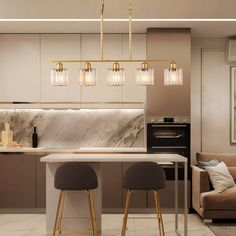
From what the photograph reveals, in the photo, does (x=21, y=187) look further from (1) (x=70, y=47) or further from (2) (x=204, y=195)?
(2) (x=204, y=195)

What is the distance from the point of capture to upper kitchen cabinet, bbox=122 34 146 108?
6414 millimetres

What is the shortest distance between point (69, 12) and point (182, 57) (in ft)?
5.93

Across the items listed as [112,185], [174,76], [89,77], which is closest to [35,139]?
[112,185]

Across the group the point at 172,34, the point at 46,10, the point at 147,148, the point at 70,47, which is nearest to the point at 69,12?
the point at 46,10

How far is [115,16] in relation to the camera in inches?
218

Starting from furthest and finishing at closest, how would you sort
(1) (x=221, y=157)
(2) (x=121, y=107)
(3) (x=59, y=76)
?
(2) (x=121, y=107)
(1) (x=221, y=157)
(3) (x=59, y=76)

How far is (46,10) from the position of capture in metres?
5.27

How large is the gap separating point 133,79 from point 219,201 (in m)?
2.21

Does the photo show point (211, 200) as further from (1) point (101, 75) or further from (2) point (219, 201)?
(1) point (101, 75)

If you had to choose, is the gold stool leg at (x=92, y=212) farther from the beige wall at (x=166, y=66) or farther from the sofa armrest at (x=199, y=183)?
the beige wall at (x=166, y=66)

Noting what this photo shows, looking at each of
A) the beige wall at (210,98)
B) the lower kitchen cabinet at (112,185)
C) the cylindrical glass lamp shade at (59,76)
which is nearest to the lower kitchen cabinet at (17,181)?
the lower kitchen cabinet at (112,185)

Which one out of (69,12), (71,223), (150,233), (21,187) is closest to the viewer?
(71,223)

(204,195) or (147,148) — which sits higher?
(147,148)

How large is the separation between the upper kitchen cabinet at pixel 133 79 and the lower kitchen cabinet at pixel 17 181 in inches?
64.0
